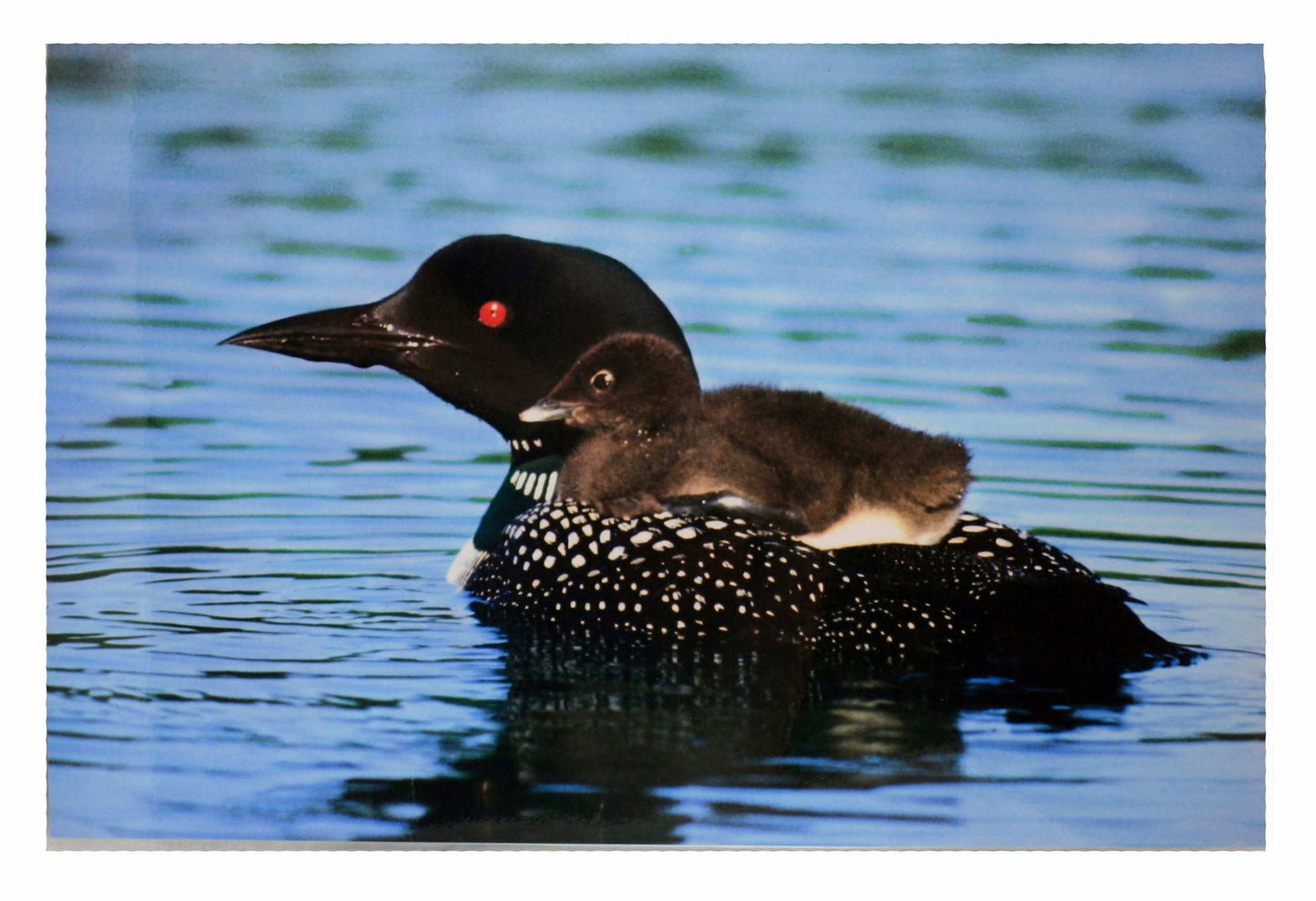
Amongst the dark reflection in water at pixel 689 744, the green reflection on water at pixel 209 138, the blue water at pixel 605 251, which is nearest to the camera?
the dark reflection in water at pixel 689 744

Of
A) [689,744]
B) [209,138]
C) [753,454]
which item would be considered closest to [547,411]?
[753,454]

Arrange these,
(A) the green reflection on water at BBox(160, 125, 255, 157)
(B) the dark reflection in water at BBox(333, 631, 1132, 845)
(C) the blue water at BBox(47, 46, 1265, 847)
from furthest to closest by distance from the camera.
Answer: (A) the green reflection on water at BBox(160, 125, 255, 157) → (C) the blue water at BBox(47, 46, 1265, 847) → (B) the dark reflection in water at BBox(333, 631, 1132, 845)

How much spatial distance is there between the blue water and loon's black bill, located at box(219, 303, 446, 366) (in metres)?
0.03

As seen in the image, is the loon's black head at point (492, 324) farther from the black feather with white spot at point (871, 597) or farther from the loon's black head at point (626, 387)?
the black feather with white spot at point (871, 597)

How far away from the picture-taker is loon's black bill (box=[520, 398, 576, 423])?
279cm

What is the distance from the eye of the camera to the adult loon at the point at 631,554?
102 inches

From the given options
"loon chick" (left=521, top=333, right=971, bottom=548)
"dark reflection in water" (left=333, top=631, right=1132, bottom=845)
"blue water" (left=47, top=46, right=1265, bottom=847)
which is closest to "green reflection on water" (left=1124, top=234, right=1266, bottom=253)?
"blue water" (left=47, top=46, right=1265, bottom=847)

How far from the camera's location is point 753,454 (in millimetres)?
2664

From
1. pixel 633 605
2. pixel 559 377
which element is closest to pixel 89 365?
pixel 559 377

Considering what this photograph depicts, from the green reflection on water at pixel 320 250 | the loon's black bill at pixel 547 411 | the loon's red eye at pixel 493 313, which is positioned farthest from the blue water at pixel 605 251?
the loon's black bill at pixel 547 411

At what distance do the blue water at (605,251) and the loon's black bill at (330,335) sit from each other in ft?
0.09

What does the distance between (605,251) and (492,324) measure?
0.27 meters

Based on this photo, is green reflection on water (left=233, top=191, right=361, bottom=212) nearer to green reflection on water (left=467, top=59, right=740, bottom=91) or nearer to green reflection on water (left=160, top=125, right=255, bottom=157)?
green reflection on water (left=160, top=125, right=255, bottom=157)
